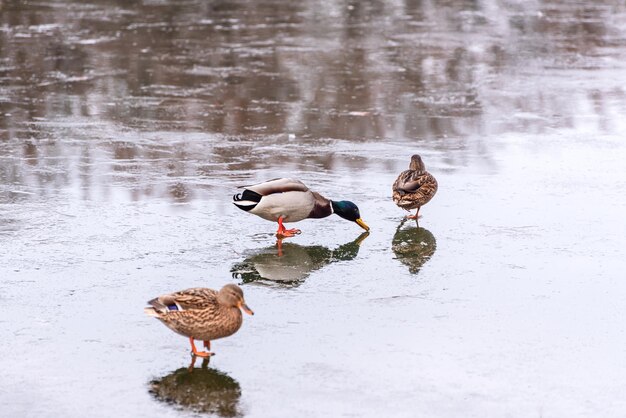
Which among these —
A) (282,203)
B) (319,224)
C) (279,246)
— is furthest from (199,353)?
(319,224)

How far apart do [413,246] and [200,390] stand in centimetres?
285

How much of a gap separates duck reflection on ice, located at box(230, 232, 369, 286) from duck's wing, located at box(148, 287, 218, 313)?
1.28 m

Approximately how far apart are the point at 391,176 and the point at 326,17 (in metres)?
9.65

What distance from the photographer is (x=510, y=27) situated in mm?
18359

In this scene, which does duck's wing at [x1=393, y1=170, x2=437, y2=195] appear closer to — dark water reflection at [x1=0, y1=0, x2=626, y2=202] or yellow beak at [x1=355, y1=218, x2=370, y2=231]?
yellow beak at [x1=355, y1=218, x2=370, y2=231]

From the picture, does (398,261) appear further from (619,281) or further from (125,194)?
(125,194)

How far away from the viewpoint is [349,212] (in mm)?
8203

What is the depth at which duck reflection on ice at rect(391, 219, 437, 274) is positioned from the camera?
757 centimetres

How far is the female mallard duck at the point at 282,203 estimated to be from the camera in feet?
26.4

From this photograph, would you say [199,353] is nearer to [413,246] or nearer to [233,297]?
[233,297]

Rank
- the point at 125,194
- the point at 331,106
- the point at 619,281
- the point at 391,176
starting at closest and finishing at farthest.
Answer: the point at 619,281
the point at 125,194
the point at 391,176
the point at 331,106

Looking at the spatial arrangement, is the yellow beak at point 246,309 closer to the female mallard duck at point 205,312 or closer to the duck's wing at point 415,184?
the female mallard duck at point 205,312

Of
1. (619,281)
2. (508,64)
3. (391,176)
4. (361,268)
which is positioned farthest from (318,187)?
(508,64)

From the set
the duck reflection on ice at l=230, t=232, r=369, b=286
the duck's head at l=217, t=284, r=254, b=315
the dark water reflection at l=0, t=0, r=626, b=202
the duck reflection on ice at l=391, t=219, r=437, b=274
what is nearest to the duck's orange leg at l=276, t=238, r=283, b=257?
the duck reflection on ice at l=230, t=232, r=369, b=286
